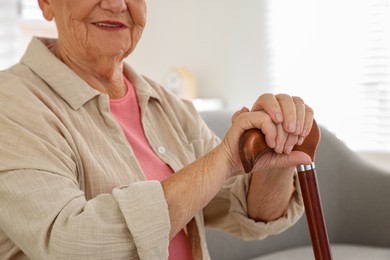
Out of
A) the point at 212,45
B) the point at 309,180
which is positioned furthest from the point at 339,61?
the point at 309,180

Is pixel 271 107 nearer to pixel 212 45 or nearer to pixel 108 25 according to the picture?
pixel 108 25

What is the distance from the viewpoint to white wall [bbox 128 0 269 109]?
9.84ft

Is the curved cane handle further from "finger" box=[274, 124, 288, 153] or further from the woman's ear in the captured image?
the woman's ear

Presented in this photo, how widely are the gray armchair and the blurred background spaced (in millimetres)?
464

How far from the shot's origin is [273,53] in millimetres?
2906

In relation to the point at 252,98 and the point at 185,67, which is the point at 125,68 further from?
the point at 185,67

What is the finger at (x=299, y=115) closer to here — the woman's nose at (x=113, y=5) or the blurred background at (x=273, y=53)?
the woman's nose at (x=113, y=5)

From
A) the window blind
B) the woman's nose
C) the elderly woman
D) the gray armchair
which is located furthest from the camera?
the window blind

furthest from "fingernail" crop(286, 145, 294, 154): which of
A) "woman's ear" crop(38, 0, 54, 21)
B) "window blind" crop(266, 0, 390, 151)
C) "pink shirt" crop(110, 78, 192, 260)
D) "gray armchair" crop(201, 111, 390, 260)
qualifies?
"window blind" crop(266, 0, 390, 151)

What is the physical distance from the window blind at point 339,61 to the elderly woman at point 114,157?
1.38m

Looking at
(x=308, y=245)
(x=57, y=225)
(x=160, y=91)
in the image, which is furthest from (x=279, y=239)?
(x=57, y=225)

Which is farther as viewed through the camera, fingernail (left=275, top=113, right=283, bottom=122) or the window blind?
the window blind

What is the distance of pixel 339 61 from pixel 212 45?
2.84ft

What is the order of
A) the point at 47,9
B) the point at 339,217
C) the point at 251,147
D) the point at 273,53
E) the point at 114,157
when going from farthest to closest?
the point at 273,53 → the point at 339,217 → the point at 47,9 → the point at 114,157 → the point at 251,147
